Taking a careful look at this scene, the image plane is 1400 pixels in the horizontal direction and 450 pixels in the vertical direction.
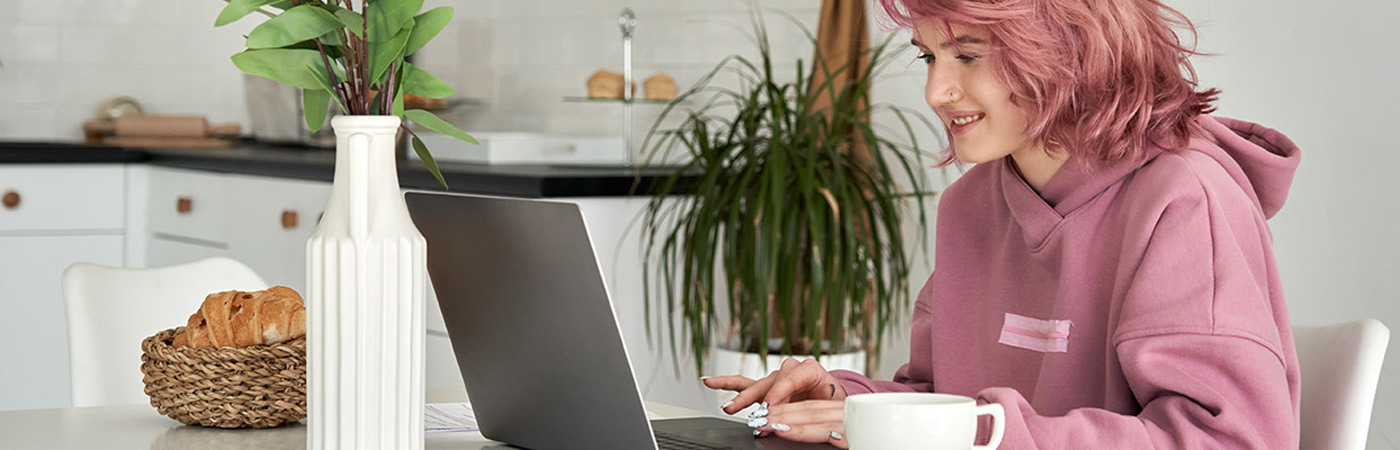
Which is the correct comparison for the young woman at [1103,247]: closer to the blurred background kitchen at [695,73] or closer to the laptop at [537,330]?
the laptop at [537,330]

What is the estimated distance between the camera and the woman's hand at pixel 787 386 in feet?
4.55

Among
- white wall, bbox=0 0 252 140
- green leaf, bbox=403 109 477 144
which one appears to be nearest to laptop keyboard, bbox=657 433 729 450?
green leaf, bbox=403 109 477 144

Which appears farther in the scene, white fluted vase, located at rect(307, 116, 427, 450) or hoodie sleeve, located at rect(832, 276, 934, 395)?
hoodie sleeve, located at rect(832, 276, 934, 395)

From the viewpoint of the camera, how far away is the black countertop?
285 centimetres

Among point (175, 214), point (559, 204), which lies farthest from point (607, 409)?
point (175, 214)

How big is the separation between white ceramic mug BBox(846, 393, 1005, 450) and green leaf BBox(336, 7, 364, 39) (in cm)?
48

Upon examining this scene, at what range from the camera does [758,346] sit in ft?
9.37

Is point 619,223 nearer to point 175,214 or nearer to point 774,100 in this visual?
point 774,100

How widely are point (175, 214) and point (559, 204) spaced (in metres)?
2.97

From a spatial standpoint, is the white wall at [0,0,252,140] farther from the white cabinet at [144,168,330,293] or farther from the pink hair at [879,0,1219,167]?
the pink hair at [879,0,1219,167]

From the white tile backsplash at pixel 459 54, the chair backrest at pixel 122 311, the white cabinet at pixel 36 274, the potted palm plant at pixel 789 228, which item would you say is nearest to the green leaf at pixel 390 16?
the chair backrest at pixel 122 311

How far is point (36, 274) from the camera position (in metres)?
3.69

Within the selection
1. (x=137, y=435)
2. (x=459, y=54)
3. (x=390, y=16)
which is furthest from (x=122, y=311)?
(x=459, y=54)

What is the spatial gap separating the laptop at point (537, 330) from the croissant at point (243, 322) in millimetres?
149
